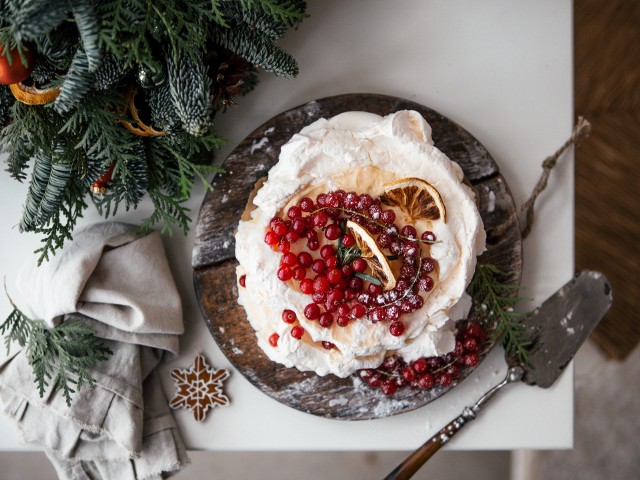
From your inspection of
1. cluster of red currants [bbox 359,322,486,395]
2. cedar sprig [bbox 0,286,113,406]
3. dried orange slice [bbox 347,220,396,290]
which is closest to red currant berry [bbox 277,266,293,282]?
dried orange slice [bbox 347,220,396,290]

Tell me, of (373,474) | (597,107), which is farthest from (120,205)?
(597,107)

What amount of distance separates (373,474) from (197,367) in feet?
2.38

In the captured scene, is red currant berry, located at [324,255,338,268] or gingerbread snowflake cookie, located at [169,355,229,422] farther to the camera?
gingerbread snowflake cookie, located at [169,355,229,422]

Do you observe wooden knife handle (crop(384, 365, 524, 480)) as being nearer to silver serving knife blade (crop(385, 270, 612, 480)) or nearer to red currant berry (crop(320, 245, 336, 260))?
silver serving knife blade (crop(385, 270, 612, 480))

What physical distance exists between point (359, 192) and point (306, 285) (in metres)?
0.16

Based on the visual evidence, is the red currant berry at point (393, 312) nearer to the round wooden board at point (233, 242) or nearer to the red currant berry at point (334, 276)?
the red currant berry at point (334, 276)

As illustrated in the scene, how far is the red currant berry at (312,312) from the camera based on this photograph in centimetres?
87

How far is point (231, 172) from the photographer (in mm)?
1002

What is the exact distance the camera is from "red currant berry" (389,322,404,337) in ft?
2.85

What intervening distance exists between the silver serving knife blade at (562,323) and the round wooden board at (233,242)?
97 millimetres

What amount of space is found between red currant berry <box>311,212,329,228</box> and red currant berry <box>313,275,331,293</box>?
8 cm

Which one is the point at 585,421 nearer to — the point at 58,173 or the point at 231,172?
the point at 231,172

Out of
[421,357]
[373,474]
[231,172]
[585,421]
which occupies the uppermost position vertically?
[231,172]

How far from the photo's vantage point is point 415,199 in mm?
872
